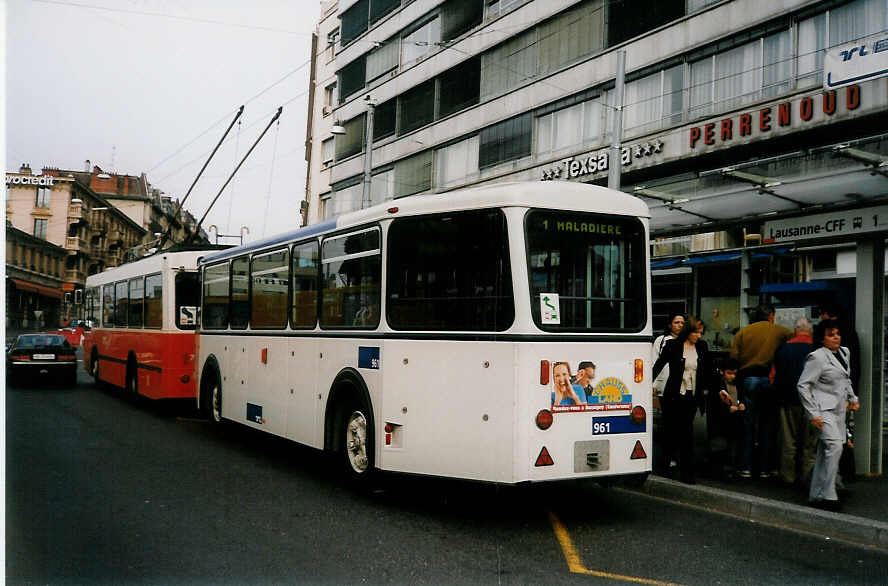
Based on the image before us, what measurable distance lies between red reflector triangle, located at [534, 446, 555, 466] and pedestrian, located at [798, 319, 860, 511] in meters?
2.63

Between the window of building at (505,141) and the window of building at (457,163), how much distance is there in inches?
18.8

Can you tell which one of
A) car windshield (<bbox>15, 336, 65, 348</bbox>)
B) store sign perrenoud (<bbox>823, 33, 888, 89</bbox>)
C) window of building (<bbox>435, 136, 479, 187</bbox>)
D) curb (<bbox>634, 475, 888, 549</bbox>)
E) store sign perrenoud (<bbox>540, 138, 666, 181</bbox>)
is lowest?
curb (<bbox>634, 475, 888, 549</bbox>)

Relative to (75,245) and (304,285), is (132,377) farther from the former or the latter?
(304,285)

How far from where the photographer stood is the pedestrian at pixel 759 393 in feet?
29.3

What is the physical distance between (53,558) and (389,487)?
135 inches

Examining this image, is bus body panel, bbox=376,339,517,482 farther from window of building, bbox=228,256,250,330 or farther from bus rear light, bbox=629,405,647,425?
window of building, bbox=228,256,250,330

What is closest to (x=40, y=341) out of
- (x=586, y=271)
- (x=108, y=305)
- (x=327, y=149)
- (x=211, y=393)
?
(x=108, y=305)

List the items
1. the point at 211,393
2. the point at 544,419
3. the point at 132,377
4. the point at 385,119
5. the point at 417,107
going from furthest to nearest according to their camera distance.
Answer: the point at 385,119 < the point at 417,107 < the point at 132,377 < the point at 211,393 < the point at 544,419

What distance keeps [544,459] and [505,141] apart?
73.4 ft

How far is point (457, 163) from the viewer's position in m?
30.7

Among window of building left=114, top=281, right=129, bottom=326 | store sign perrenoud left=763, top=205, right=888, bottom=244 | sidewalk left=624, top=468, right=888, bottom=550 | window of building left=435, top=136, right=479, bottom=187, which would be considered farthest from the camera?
window of building left=435, top=136, right=479, bottom=187

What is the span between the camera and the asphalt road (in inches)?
221

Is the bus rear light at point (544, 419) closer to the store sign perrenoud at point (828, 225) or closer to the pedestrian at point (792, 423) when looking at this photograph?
the pedestrian at point (792, 423)

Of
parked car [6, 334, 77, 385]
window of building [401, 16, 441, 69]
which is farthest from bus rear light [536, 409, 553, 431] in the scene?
window of building [401, 16, 441, 69]
